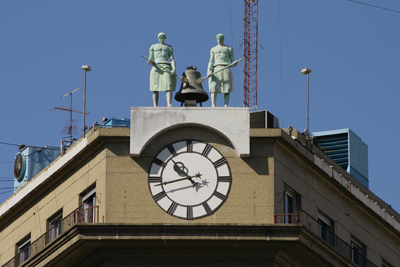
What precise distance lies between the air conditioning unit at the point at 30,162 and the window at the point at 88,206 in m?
10.2

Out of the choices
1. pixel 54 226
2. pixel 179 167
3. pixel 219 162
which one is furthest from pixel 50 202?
pixel 219 162

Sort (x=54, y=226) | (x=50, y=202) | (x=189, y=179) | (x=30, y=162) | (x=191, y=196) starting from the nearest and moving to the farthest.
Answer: (x=191, y=196), (x=189, y=179), (x=54, y=226), (x=50, y=202), (x=30, y=162)

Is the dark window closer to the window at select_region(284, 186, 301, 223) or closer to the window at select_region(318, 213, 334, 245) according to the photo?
the window at select_region(318, 213, 334, 245)

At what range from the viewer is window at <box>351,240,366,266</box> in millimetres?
62500

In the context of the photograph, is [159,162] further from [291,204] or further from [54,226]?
[54,226]

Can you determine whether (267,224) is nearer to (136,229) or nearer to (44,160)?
(136,229)

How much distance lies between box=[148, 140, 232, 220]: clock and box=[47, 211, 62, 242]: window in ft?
16.8

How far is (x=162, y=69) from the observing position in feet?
195

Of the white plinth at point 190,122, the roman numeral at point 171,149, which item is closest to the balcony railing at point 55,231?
the white plinth at point 190,122

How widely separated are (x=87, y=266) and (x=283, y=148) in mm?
8937

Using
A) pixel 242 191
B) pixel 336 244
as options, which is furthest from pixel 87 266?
pixel 336 244

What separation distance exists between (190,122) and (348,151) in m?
17.1

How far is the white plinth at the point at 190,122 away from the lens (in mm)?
57312

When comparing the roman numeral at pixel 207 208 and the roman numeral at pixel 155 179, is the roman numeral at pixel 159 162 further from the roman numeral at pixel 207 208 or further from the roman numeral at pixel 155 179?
the roman numeral at pixel 207 208
